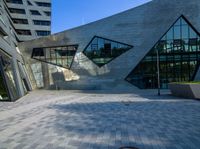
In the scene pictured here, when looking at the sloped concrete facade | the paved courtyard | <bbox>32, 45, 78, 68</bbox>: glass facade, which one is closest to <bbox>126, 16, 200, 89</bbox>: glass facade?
the sloped concrete facade

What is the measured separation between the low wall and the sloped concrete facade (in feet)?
47.7

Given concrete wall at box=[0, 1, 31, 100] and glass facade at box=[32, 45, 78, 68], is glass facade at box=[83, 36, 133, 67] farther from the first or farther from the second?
concrete wall at box=[0, 1, 31, 100]

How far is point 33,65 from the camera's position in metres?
39.5

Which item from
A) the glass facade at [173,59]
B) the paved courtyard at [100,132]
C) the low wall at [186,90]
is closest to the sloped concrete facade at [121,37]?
the glass facade at [173,59]

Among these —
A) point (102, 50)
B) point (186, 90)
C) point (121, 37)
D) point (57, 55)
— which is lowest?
point (186, 90)

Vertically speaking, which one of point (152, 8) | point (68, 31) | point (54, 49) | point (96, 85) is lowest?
point (96, 85)

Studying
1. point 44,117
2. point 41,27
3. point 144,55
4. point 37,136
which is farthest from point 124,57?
point 41,27

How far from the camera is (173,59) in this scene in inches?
1446

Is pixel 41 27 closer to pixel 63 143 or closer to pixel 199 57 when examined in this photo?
pixel 199 57

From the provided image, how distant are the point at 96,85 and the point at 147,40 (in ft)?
36.5

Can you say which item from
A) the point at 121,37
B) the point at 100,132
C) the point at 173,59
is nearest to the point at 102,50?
the point at 121,37

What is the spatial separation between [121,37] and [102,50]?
12.6ft

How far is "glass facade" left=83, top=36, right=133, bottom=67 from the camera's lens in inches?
1457

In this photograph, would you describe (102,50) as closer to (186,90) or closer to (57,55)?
(57,55)
